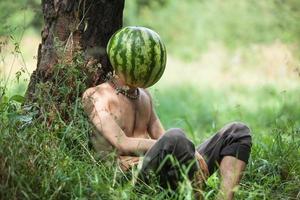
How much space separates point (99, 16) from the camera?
5.46m

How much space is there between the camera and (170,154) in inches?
180

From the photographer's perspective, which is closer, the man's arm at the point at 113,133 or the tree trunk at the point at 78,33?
the man's arm at the point at 113,133

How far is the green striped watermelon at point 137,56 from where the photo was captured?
4.93 m

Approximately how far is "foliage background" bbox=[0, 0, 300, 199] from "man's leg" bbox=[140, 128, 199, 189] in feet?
0.41

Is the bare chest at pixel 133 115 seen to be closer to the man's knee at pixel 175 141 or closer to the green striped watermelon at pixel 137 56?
the green striped watermelon at pixel 137 56

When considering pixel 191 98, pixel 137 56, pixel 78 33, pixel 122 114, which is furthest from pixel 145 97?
pixel 191 98

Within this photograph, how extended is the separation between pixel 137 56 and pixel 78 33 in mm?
639

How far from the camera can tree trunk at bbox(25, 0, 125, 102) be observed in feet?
17.3

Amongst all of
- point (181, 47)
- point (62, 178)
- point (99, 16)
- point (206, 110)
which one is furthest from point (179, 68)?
point (62, 178)

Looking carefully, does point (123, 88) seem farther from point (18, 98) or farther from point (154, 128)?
point (18, 98)

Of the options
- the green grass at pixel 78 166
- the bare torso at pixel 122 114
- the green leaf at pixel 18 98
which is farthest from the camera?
the green leaf at pixel 18 98

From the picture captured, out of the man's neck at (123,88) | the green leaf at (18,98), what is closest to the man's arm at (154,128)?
the man's neck at (123,88)

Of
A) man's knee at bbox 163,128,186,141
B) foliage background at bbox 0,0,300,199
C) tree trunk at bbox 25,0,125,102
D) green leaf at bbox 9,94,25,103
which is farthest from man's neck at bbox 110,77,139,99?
green leaf at bbox 9,94,25,103

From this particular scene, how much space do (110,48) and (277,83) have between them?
27.2ft
